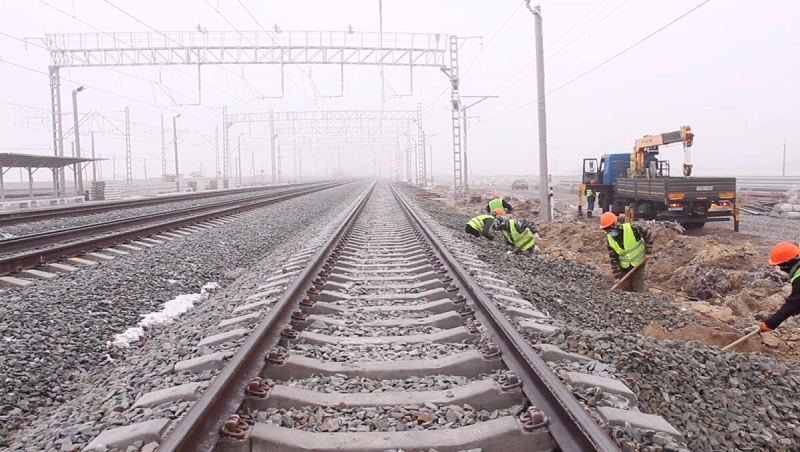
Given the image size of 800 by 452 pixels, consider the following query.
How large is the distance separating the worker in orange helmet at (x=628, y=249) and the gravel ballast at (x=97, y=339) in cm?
497

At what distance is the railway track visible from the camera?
2.64 m

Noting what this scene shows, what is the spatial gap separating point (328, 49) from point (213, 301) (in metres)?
20.1

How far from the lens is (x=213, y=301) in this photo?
6.32 meters

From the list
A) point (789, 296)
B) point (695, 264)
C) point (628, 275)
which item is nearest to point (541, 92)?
point (695, 264)

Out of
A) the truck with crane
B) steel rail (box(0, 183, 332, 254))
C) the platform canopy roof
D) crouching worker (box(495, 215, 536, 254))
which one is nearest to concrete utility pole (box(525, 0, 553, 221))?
the truck with crane

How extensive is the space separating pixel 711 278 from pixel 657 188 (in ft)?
27.4

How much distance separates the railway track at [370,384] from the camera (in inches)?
104

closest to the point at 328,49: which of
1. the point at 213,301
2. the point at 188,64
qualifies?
the point at 188,64

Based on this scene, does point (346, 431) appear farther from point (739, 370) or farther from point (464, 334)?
point (739, 370)

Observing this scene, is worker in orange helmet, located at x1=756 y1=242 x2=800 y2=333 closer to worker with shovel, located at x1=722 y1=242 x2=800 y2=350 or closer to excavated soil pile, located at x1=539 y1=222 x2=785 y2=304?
worker with shovel, located at x1=722 y1=242 x2=800 y2=350

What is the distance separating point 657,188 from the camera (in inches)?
640

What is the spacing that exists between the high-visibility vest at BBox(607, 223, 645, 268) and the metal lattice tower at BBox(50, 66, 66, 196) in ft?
86.1

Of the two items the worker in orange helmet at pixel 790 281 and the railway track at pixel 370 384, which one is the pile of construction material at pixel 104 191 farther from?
the worker in orange helmet at pixel 790 281

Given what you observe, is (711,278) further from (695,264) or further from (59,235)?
(59,235)
